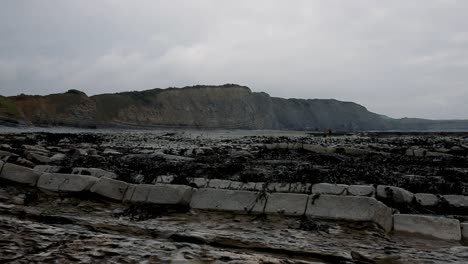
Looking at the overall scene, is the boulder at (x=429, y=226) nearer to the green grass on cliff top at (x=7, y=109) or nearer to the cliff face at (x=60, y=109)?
the green grass on cliff top at (x=7, y=109)

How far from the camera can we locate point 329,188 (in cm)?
742

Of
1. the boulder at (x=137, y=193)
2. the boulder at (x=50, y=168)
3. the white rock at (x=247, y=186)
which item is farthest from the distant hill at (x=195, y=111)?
the white rock at (x=247, y=186)

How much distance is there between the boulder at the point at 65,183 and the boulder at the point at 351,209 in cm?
430

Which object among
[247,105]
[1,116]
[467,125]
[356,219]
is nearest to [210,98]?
[247,105]

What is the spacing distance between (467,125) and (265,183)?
182 meters

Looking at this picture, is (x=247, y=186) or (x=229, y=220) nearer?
(x=229, y=220)

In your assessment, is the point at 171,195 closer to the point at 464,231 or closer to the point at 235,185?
the point at 235,185

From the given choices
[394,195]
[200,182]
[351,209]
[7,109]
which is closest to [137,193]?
[200,182]

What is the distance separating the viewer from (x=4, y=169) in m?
7.79

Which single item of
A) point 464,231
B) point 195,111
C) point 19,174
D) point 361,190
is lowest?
point 464,231

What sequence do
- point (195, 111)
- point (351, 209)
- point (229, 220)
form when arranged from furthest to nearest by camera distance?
point (195, 111) → point (229, 220) → point (351, 209)

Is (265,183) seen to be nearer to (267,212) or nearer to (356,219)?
→ (267,212)

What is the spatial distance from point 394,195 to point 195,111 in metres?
97.7

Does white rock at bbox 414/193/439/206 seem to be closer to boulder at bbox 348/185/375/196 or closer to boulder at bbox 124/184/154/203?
boulder at bbox 348/185/375/196
